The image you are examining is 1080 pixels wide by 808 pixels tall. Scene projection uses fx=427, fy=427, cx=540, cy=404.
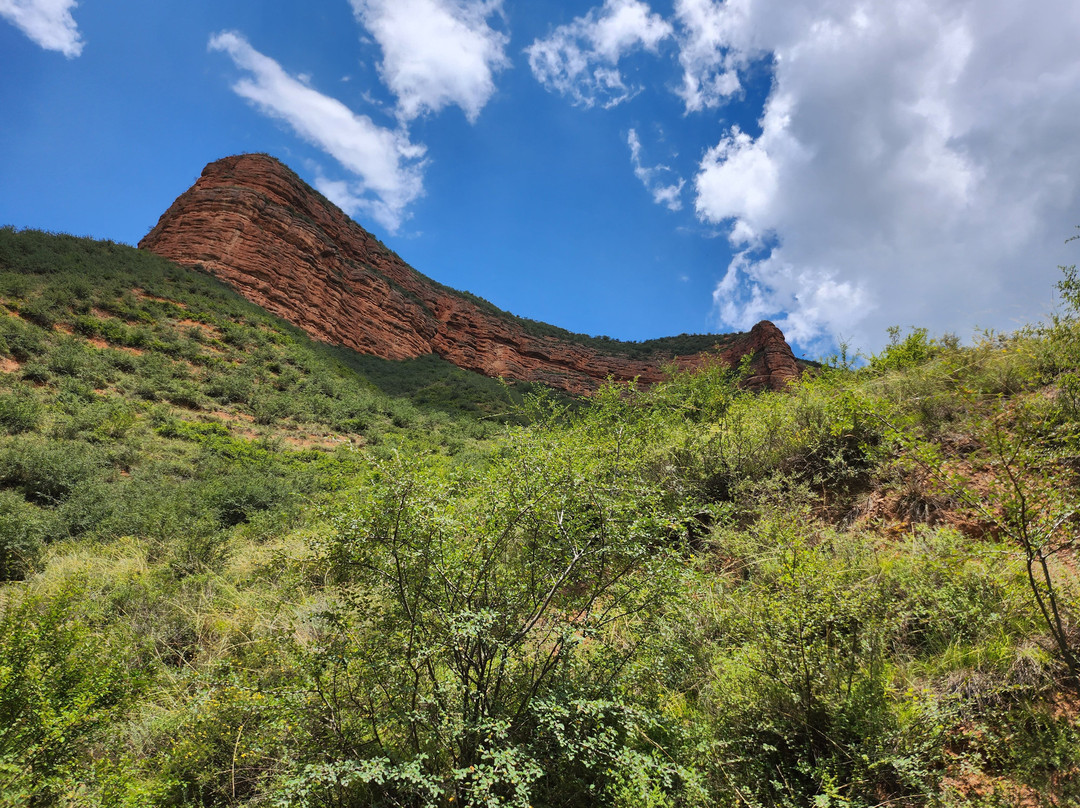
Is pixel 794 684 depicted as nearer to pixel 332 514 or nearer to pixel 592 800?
pixel 592 800

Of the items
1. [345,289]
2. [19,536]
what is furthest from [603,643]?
→ [345,289]

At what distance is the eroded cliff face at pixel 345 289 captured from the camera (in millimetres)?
26141

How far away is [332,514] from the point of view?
2826 mm

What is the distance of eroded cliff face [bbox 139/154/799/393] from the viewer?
2614cm

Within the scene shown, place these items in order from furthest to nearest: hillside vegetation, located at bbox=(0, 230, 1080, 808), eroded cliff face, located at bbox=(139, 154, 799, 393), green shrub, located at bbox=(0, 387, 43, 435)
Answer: eroded cliff face, located at bbox=(139, 154, 799, 393) < green shrub, located at bbox=(0, 387, 43, 435) < hillside vegetation, located at bbox=(0, 230, 1080, 808)

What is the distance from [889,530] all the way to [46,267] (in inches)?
994

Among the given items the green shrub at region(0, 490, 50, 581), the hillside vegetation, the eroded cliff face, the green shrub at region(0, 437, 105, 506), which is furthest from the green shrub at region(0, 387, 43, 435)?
the eroded cliff face

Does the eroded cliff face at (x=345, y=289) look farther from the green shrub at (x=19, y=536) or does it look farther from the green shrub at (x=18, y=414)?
the green shrub at (x=19, y=536)

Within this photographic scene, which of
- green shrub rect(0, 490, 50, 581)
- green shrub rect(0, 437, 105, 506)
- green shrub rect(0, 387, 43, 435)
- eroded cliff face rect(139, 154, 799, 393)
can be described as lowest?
green shrub rect(0, 490, 50, 581)

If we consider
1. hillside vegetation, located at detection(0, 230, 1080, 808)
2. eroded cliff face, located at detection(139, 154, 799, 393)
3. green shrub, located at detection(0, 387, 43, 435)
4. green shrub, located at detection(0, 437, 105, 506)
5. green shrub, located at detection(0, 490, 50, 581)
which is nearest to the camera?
hillside vegetation, located at detection(0, 230, 1080, 808)

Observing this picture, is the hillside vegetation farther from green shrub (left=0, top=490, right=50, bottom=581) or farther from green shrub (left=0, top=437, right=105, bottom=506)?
green shrub (left=0, top=437, right=105, bottom=506)

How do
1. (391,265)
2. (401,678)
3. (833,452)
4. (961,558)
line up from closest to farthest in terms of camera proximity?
1. (401,678)
2. (961,558)
3. (833,452)
4. (391,265)

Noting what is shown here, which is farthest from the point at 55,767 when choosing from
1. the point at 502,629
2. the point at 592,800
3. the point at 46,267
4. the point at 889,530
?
the point at 46,267

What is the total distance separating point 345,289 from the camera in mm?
32375
